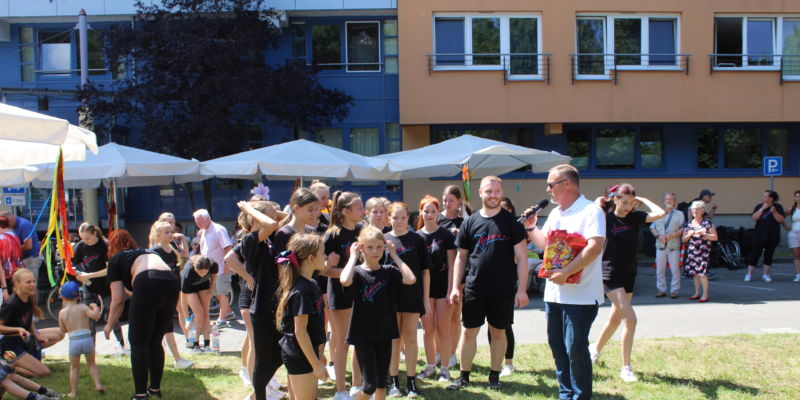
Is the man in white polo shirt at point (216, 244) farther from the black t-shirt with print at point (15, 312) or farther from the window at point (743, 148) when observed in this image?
the window at point (743, 148)

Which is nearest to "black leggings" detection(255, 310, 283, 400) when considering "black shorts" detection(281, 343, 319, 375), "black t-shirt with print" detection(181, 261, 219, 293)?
"black shorts" detection(281, 343, 319, 375)

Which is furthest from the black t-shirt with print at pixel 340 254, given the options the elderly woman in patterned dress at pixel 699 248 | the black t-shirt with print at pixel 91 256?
the elderly woman in patterned dress at pixel 699 248

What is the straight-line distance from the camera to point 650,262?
16.7 meters

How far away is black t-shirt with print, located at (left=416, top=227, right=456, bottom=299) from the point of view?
6.26 m

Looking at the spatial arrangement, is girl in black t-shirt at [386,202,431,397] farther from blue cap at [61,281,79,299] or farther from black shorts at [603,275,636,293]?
blue cap at [61,281,79,299]

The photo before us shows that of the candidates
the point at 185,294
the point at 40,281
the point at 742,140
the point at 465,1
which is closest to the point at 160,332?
the point at 185,294

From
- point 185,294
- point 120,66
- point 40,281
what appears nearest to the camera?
point 185,294

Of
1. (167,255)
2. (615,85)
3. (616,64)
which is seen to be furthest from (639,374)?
(616,64)

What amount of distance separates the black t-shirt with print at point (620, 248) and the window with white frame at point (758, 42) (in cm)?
1471

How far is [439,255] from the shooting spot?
6.29m

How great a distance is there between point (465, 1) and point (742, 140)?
31.2 feet

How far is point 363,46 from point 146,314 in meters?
14.8

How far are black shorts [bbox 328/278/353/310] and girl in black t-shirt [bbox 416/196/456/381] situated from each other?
3.14 feet

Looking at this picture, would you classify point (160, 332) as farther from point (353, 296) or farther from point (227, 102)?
point (227, 102)
